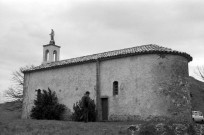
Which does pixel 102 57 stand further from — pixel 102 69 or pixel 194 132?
pixel 194 132

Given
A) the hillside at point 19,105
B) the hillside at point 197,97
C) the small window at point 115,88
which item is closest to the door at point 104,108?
the small window at point 115,88

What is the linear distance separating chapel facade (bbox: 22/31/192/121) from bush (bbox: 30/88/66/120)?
1014mm

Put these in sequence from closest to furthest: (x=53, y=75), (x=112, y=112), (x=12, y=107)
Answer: (x=112, y=112), (x=53, y=75), (x=12, y=107)

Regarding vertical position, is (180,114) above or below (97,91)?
below

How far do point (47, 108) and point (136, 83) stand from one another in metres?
A: 8.79

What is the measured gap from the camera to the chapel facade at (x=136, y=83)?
21.2 metres

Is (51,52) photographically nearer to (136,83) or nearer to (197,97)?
(136,83)

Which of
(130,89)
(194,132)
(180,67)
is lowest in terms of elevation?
(194,132)

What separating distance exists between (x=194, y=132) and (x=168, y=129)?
1.19m

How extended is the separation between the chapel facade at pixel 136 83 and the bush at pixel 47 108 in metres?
1.01

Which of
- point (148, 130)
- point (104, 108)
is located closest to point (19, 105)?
point (104, 108)

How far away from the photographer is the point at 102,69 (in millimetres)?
23906

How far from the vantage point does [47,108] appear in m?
25.5

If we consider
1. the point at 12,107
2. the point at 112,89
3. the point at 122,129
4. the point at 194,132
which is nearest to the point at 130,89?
the point at 112,89
